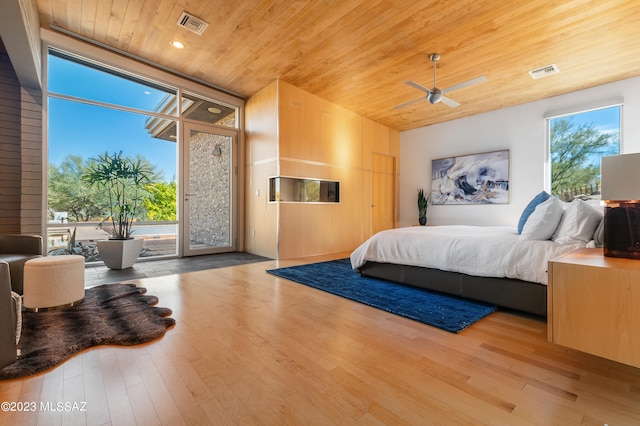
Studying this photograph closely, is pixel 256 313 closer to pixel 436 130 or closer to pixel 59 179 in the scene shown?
pixel 59 179

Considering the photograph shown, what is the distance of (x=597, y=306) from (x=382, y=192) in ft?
17.9

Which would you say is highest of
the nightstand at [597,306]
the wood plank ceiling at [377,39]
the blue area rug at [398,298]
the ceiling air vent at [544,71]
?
the wood plank ceiling at [377,39]

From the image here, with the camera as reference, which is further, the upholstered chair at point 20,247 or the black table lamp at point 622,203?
the upholstered chair at point 20,247

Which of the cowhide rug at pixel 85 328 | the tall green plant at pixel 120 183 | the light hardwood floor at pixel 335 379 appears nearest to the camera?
the light hardwood floor at pixel 335 379

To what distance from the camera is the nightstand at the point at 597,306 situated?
4.15 ft

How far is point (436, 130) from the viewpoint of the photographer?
643cm

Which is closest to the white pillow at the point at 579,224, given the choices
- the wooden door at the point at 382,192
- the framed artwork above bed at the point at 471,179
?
the framed artwork above bed at the point at 471,179

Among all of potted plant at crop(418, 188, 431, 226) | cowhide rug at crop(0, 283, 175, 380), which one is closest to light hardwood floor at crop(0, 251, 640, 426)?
cowhide rug at crop(0, 283, 175, 380)

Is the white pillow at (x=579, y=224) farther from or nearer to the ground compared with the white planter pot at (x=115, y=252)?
farther from the ground

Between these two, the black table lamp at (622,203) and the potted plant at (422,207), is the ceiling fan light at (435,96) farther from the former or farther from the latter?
the potted plant at (422,207)

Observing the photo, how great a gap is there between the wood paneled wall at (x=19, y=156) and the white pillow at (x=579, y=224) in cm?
572

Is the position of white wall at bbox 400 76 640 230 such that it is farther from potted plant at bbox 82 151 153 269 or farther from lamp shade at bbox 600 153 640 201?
potted plant at bbox 82 151 153 269

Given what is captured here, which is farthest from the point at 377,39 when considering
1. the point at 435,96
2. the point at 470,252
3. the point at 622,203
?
the point at 622,203

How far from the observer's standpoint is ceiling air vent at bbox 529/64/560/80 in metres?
3.93
